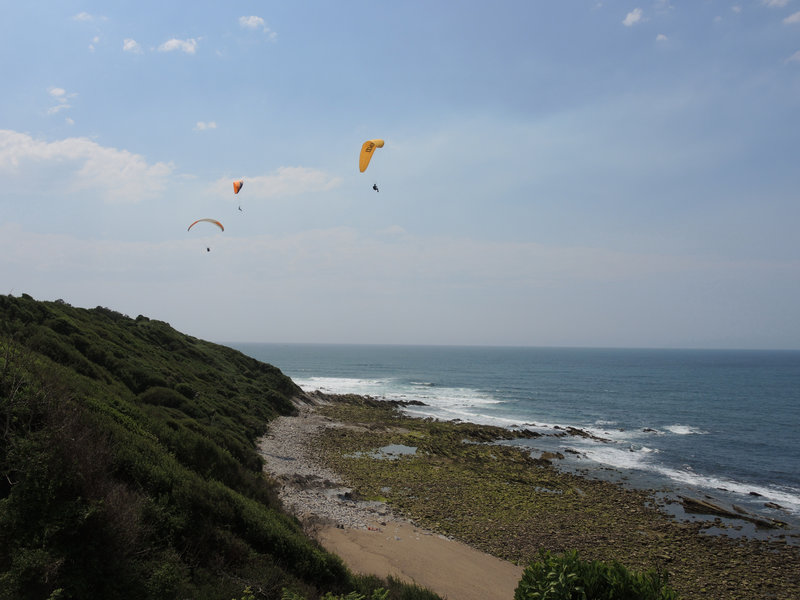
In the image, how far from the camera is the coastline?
52.3 ft

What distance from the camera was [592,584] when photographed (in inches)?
287

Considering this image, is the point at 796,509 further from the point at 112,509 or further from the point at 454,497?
the point at 112,509

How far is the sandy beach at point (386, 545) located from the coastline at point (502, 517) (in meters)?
0.08

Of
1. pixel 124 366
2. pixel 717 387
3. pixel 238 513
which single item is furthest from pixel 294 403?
pixel 717 387

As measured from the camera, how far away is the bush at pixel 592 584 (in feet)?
23.7

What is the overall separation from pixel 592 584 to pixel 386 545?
34.3 feet

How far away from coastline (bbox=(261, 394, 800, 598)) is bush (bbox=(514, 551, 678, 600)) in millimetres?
7210

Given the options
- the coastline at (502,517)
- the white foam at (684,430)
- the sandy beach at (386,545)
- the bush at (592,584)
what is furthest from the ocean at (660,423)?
the bush at (592,584)

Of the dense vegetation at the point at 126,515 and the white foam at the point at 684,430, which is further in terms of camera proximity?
the white foam at the point at 684,430

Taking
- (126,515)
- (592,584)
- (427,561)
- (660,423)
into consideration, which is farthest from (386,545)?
(660,423)

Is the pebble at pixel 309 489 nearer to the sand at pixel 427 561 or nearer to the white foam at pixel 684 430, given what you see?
the sand at pixel 427 561

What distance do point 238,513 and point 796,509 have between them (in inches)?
1108

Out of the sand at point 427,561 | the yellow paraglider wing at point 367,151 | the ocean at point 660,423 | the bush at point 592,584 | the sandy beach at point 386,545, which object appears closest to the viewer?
the bush at point 592,584

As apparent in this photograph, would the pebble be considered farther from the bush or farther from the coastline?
the bush
